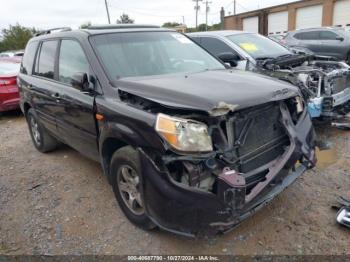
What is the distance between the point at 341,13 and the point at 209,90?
1071 inches

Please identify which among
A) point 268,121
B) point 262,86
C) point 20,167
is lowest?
point 20,167

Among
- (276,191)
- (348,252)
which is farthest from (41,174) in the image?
(348,252)

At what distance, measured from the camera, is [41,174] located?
178 inches

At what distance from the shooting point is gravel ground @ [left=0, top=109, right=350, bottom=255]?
2781 millimetres

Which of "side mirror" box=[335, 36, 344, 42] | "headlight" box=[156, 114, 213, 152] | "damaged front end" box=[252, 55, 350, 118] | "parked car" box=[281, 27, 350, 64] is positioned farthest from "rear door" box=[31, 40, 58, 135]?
"side mirror" box=[335, 36, 344, 42]

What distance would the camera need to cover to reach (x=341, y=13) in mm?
25141

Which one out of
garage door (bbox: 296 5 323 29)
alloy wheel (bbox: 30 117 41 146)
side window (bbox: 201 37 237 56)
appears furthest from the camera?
garage door (bbox: 296 5 323 29)

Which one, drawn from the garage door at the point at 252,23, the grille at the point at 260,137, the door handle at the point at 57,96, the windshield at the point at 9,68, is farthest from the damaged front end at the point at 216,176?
the garage door at the point at 252,23

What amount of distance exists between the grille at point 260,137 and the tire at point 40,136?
347 centimetres

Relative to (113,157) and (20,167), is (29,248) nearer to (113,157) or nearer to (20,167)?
(113,157)

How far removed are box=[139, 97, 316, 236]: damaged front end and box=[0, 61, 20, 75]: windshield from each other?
274 inches

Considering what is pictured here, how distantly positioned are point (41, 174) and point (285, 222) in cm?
327

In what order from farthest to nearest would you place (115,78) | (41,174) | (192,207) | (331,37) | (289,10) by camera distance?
(289,10) → (331,37) → (41,174) → (115,78) → (192,207)

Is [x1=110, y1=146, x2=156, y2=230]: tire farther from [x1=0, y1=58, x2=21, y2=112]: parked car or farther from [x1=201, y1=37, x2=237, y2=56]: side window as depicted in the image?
[x1=0, y1=58, x2=21, y2=112]: parked car
